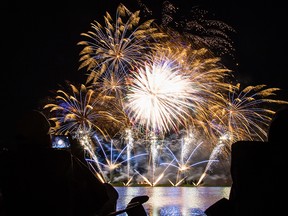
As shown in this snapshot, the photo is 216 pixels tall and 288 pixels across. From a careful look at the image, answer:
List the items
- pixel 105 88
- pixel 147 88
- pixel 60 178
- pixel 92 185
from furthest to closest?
pixel 105 88 → pixel 147 88 → pixel 92 185 → pixel 60 178

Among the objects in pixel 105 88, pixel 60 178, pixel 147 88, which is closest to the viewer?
pixel 60 178

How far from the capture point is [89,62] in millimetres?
26953

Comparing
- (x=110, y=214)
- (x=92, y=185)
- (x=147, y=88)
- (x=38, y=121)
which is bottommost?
(x=110, y=214)

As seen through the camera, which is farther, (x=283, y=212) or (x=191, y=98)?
(x=191, y=98)

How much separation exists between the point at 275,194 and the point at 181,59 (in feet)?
76.0

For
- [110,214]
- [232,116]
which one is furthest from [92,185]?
[232,116]

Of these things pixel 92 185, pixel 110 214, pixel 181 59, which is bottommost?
pixel 110 214

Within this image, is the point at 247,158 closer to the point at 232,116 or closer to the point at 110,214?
the point at 110,214

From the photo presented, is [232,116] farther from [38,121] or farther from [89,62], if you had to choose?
[38,121]

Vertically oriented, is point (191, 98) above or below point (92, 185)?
above

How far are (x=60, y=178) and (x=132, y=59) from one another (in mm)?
22446

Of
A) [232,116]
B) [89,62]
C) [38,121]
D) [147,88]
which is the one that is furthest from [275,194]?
[232,116]

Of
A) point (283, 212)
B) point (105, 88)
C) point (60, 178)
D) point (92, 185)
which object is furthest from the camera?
point (105, 88)

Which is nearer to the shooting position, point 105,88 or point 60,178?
point 60,178
